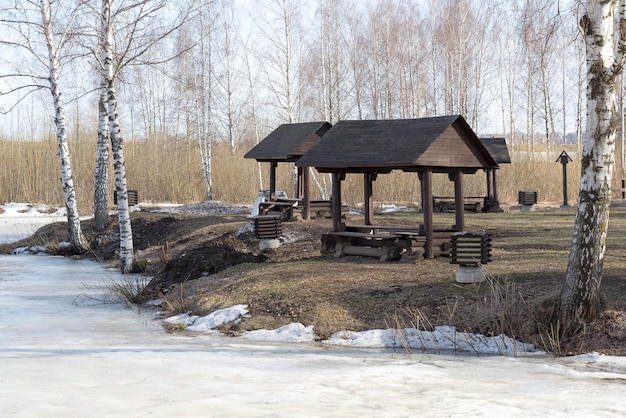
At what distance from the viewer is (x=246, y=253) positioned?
55.7 feet

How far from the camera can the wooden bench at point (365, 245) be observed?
1522cm

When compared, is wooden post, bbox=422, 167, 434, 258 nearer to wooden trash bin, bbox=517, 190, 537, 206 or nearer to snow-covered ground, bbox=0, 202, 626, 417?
snow-covered ground, bbox=0, 202, 626, 417

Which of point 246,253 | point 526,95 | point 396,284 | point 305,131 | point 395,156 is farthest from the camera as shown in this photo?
point 526,95

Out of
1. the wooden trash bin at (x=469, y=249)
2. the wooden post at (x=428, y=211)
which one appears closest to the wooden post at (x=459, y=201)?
the wooden post at (x=428, y=211)

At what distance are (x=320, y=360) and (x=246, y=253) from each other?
24.9 feet

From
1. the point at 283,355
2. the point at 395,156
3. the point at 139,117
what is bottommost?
the point at 283,355

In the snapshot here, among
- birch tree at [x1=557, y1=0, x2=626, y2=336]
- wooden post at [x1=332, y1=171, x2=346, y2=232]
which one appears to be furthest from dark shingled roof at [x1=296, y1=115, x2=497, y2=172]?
birch tree at [x1=557, y1=0, x2=626, y2=336]

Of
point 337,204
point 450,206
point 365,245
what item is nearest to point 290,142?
point 337,204

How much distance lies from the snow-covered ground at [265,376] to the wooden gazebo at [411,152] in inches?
170

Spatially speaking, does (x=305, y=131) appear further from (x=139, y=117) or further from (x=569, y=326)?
(x=139, y=117)

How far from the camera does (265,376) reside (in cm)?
866

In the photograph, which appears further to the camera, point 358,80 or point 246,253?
point 358,80

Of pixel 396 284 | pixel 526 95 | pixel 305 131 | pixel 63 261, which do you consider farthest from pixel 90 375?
pixel 526 95

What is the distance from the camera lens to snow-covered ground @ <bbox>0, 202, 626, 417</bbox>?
7.30 meters
